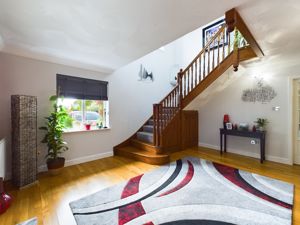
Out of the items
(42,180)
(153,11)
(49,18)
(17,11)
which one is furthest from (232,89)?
(42,180)

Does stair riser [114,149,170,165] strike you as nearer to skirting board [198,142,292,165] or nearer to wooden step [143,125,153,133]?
wooden step [143,125,153,133]

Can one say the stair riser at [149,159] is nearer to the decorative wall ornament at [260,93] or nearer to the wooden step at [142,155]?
the wooden step at [142,155]

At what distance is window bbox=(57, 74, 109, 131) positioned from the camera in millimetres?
3389

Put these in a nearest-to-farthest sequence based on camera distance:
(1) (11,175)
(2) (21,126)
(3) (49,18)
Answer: (3) (49,18)
(2) (21,126)
(1) (11,175)

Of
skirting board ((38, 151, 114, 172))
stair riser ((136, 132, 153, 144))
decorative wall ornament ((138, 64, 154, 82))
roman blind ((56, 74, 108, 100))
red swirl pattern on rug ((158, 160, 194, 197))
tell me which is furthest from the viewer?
decorative wall ornament ((138, 64, 154, 82))

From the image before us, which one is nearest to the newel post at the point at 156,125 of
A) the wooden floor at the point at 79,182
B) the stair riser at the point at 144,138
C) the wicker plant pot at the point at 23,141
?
the stair riser at the point at 144,138

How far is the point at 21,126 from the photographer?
2451 millimetres

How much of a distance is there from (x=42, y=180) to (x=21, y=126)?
106cm

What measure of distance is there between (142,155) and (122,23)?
9.13 ft

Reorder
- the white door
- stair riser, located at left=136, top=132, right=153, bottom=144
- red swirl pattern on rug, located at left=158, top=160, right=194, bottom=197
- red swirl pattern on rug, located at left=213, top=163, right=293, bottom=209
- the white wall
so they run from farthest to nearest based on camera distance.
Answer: stair riser, located at left=136, top=132, right=153, bottom=144, the white door, the white wall, red swirl pattern on rug, located at left=158, top=160, right=194, bottom=197, red swirl pattern on rug, located at left=213, top=163, right=293, bottom=209

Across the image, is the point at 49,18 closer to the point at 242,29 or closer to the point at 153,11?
the point at 153,11

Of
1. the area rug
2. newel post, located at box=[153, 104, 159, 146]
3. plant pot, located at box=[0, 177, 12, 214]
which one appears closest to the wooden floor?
plant pot, located at box=[0, 177, 12, 214]

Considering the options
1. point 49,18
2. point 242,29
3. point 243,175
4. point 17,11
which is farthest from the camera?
point 243,175

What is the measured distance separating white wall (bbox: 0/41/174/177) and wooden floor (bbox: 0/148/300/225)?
18.6 inches
